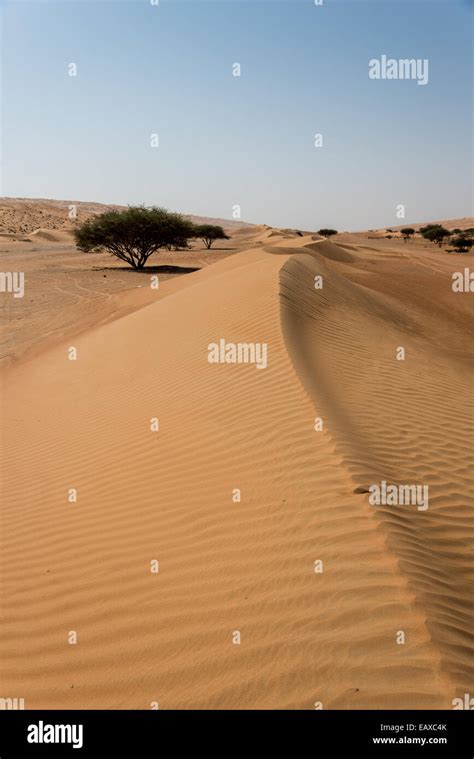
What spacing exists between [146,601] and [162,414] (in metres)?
3.37

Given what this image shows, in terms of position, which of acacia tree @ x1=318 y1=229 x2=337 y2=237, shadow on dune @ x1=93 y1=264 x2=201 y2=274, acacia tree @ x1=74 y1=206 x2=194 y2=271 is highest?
acacia tree @ x1=318 y1=229 x2=337 y2=237

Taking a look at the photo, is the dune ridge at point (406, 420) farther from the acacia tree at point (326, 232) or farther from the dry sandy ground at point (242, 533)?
the acacia tree at point (326, 232)

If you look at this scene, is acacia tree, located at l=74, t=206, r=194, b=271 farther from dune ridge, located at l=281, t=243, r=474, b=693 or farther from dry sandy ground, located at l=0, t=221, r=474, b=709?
dry sandy ground, located at l=0, t=221, r=474, b=709

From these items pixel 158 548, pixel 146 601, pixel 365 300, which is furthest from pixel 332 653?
pixel 365 300

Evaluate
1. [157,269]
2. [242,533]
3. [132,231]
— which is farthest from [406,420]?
[132,231]

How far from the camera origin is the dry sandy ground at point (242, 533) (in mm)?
2822

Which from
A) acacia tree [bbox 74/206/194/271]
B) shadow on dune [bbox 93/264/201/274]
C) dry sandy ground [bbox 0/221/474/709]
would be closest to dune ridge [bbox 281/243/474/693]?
dry sandy ground [bbox 0/221/474/709]

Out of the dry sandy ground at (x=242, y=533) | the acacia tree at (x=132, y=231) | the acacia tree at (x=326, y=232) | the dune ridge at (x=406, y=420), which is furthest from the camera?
the acacia tree at (x=326, y=232)

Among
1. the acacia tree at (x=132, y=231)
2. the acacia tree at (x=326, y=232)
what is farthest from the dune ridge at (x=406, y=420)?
the acacia tree at (x=326, y=232)

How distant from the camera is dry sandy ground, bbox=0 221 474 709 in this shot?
2.82 meters

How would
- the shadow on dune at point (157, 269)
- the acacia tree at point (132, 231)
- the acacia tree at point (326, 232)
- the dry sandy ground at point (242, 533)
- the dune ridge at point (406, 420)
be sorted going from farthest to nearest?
the acacia tree at point (326, 232) → the acacia tree at point (132, 231) → the shadow on dune at point (157, 269) → the dune ridge at point (406, 420) → the dry sandy ground at point (242, 533)

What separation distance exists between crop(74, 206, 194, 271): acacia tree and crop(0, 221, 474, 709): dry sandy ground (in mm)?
19895

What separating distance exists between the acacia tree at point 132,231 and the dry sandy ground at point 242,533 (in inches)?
783

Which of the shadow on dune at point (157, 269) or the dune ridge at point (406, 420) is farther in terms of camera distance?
the shadow on dune at point (157, 269)
